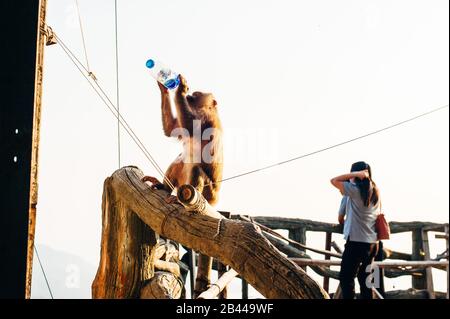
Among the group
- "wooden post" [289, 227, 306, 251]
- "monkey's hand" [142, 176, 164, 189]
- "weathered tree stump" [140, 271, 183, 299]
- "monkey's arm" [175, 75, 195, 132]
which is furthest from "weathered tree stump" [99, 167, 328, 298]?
"wooden post" [289, 227, 306, 251]

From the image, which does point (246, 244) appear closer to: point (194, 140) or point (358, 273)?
point (358, 273)

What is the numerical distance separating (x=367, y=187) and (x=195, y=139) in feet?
5.88

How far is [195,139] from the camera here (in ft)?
16.9

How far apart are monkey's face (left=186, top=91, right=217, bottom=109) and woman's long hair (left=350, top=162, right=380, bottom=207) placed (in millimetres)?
1866

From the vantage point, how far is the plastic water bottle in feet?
14.3

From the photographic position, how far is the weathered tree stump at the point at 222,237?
6.49 ft

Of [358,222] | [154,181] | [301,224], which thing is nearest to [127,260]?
[154,181]

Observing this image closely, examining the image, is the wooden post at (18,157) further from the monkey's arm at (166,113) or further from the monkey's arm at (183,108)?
the monkey's arm at (183,108)

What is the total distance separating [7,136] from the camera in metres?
2.88

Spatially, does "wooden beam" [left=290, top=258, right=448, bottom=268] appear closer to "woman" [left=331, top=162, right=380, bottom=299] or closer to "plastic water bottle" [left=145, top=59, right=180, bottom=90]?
"woman" [left=331, top=162, right=380, bottom=299]

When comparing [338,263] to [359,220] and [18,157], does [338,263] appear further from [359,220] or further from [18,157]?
[18,157]

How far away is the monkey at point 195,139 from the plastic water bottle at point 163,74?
0.14m
